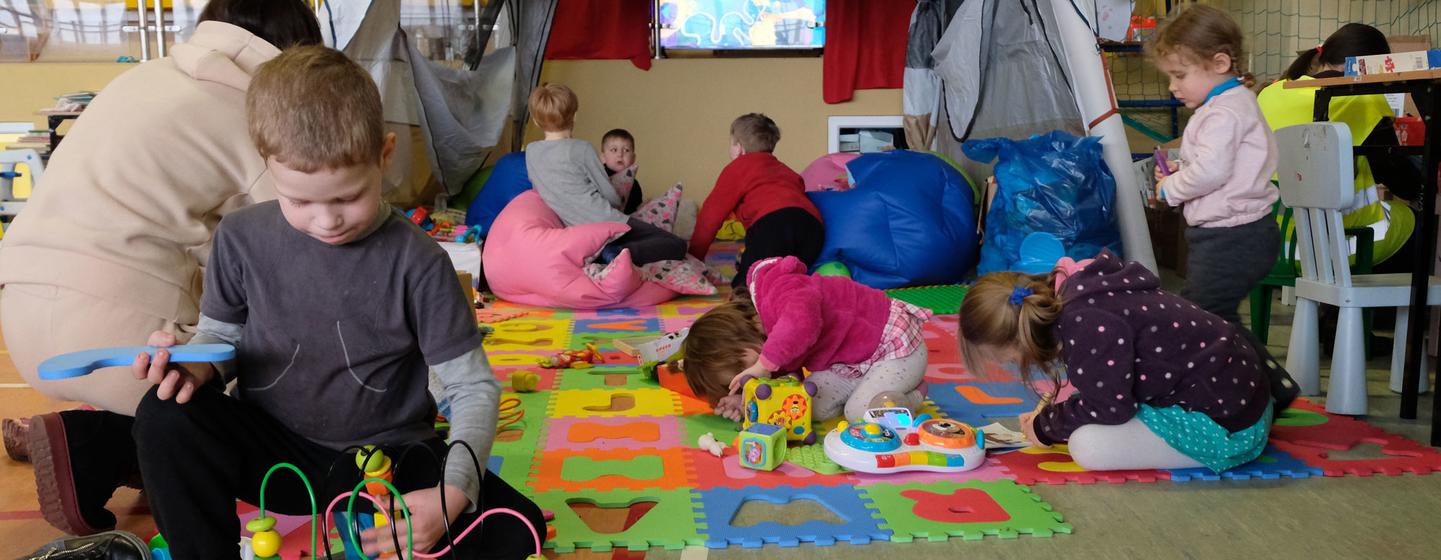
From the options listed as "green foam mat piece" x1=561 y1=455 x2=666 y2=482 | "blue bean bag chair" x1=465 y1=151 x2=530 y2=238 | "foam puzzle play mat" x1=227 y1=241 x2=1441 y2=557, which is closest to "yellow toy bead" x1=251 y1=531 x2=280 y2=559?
"foam puzzle play mat" x1=227 y1=241 x2=1441 y2=557

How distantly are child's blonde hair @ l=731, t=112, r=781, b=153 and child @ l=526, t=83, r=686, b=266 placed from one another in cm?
50

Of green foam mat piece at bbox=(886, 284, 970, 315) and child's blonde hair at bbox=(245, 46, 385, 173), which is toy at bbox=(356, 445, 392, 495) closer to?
child's blonde hair at bbox=(245, 46, 385, 173)

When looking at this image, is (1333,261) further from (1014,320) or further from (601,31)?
(601,31)

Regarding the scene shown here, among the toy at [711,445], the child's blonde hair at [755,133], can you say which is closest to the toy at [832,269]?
the child's blonde hair at [755,133]

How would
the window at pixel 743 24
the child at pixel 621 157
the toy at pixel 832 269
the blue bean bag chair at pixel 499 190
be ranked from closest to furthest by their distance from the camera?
1. the toy at pixel 832 269
2. the child at pixel 621 157
3. the blue bean bag chair at pixel 499 190
4. the window at pixel 743 24

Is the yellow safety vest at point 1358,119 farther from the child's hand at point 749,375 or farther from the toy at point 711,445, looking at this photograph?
the toy at point 711,445

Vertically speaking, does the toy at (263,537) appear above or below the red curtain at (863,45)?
below

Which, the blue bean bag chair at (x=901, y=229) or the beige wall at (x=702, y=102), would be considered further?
the beige wall at (x=702, y=102)

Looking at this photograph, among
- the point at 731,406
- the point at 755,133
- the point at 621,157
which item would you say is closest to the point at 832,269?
the point at 755,133

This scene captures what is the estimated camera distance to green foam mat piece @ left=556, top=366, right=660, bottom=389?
2.87 m

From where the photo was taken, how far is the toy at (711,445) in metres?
2.26

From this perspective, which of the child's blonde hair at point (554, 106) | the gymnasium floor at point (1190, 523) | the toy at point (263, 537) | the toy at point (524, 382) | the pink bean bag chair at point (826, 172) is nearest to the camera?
the toy at point (263, 537)

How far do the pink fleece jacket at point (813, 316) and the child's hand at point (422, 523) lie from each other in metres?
1.13


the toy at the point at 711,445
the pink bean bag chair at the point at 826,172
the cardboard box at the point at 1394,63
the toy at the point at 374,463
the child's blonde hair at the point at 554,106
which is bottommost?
the toy at the point at 711,445
